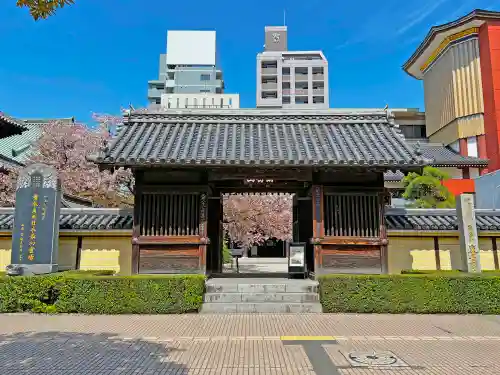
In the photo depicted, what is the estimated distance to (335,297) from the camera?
8984 millimetres

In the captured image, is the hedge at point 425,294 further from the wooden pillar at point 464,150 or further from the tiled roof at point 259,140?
the wooden pillar at point 464,150

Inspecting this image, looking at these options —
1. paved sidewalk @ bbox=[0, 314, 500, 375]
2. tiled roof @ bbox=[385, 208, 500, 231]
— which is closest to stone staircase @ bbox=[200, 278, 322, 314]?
paved sidewalk @ bbox=[0, 314, 500, 375]

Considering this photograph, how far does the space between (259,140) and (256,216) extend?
1794 centimetres

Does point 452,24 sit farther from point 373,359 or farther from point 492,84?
point 373,359

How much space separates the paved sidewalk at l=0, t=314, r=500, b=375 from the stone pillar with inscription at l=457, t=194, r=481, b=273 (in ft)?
8.27

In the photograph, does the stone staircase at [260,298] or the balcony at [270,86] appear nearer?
the stone staircase at [260,298]

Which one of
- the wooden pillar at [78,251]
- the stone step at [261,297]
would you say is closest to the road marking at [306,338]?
the stone step at [261,297]

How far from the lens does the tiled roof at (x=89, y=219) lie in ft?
37.5

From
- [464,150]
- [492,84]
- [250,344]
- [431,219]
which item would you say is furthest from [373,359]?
[464,150]

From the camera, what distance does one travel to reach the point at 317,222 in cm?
1079

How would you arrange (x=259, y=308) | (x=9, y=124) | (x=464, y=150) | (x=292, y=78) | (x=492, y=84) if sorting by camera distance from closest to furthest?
(x=259, y=308) → (x=9, y=124) → (x=492, y=84) → (x=464, y=150) → (x=292, y=78)

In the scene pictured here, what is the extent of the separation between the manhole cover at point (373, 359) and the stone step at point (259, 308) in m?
3.43

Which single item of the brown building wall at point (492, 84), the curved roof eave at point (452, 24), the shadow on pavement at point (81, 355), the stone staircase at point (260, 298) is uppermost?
the curved roof eave at point (452, 24)

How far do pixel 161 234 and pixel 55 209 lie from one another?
3.07m
